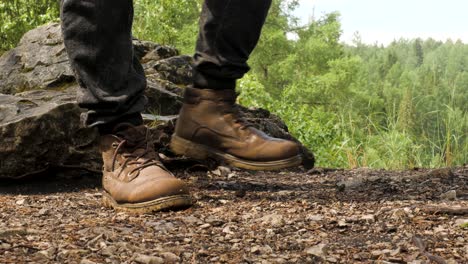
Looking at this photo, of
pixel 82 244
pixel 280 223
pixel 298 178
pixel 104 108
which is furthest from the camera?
pixel 298 178

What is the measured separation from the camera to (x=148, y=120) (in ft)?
13.0

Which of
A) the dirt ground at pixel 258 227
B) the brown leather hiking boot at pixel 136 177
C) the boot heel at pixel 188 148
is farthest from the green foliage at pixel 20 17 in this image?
the brown leather hiking boot at pixel 136 177

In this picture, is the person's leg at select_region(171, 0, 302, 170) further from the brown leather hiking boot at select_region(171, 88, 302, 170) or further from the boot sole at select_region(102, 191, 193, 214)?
the boot sole at select_region(102, 191, 193, 214)

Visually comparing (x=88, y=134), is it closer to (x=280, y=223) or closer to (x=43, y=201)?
(x=43, y=201)

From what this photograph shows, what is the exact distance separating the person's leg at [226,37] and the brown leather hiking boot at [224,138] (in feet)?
0.31

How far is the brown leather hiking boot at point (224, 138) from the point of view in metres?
2.93

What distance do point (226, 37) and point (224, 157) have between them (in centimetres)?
54

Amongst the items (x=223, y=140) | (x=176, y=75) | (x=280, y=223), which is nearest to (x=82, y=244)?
(x=280, y=223)

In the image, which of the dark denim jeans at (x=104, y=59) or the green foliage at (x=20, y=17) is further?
the green foliage at (x=20, y=17)

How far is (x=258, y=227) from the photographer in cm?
223

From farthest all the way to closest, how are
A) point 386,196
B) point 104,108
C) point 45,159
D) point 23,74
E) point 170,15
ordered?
1. point 170,15
2. point 23,74
3. point 45,159
4. point 386,196
5. point 104,108

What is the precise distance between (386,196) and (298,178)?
41.9 inches

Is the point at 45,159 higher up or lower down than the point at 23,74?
lower down

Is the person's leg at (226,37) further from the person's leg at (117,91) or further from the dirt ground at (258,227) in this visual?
the dirt ground at (258,227)
